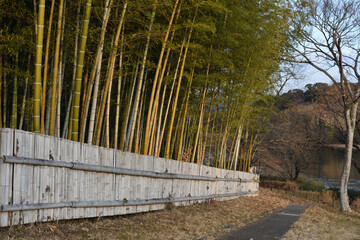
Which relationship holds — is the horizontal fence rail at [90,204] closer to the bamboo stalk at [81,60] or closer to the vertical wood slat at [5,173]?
the vertical wood slat at [5,173]

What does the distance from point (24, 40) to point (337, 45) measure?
9.39m

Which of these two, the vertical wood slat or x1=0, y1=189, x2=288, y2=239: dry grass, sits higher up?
the vertical wood slat

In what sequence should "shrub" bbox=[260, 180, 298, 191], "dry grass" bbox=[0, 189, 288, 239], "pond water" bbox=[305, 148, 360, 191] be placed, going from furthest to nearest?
1. "pond water" bbox=[305, 148, 360, 191]
2. "shrub" bbox=[260, 180, 298, 191]
3. "dry grass" bbox=[0, 189, 288, 239]

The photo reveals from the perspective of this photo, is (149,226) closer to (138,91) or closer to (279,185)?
(138,91)

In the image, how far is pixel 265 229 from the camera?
5695 mm

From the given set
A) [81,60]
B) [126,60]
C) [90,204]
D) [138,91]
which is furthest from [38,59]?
[126,60]

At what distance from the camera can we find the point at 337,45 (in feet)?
37.3

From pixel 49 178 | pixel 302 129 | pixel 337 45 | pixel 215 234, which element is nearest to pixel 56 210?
pixel 49 178

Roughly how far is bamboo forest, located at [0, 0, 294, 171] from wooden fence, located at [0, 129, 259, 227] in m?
0.38

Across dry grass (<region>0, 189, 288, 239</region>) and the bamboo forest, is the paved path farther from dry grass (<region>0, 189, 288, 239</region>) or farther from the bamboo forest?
the bamboo forest

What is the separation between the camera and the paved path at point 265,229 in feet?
16.2

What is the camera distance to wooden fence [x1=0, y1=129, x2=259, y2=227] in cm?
328

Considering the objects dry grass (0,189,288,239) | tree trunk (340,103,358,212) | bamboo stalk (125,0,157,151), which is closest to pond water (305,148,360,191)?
tree trunk (340,103,358,212)

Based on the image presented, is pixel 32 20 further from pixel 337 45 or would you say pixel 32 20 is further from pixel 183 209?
pixel 337 45
